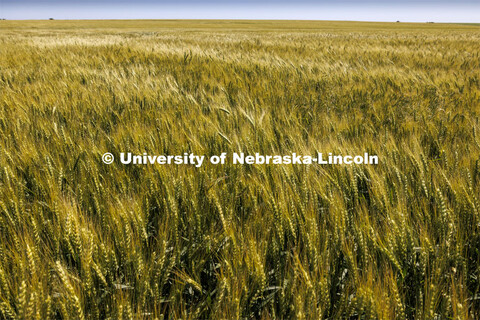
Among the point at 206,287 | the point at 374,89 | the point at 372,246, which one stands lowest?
the point at 206,287

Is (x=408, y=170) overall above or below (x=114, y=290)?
above

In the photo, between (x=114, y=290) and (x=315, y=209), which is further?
(x=315, y=209)

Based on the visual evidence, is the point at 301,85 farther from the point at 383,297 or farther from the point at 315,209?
the point at 383,297

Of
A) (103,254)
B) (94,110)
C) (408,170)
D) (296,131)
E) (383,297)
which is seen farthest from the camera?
(94,110)

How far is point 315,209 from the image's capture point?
102 centimetres

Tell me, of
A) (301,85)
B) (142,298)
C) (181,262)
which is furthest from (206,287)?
(301,85)

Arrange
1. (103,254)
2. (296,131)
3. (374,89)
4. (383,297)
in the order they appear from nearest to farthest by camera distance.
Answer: (383,297) < (103,254) < (296,131) < (374,89)

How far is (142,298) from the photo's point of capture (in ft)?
2.36

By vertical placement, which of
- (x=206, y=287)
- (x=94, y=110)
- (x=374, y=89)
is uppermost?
(x=374, y=89)

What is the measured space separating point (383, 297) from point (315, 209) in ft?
1.21

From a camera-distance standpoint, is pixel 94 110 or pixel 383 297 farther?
pixel 94 110

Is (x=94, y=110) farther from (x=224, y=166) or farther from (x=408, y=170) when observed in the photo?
(x=408, y=170)

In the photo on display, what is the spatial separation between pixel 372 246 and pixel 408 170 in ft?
1.83

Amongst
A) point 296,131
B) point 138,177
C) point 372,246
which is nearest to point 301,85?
point 296,131
